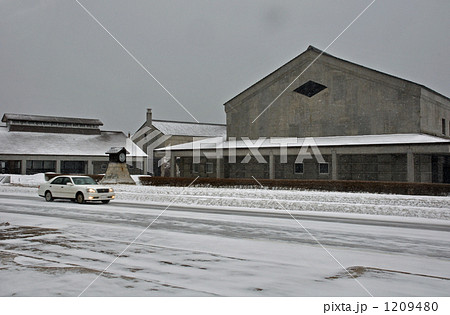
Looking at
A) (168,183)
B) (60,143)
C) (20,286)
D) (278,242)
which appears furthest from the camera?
(60,143)

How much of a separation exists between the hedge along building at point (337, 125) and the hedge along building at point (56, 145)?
24.1 m

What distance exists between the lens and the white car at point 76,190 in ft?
76.8

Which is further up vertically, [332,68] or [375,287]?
[332,68]

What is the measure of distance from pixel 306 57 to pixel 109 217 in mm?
27186

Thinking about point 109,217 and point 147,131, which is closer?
point 109,217

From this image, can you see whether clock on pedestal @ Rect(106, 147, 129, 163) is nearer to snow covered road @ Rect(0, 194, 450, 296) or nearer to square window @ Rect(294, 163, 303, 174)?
square window @ Rect(294, 163, 303, 174)

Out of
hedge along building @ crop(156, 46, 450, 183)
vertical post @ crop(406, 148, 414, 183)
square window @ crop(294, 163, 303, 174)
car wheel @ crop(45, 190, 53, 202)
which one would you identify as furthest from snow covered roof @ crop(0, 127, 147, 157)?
vertical post @ crop(406, 148, 414, 183)

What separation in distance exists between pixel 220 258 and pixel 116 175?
30.3 m

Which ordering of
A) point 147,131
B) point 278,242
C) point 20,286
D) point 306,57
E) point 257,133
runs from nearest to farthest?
1. point 20,286
2. point 278,242
3. point 306,57
4. point 257,133
5. point 147,131

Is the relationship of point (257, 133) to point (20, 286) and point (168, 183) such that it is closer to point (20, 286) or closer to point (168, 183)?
point (168, 183)

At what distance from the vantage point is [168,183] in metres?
35.6

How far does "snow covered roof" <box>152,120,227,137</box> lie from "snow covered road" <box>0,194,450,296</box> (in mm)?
51480
